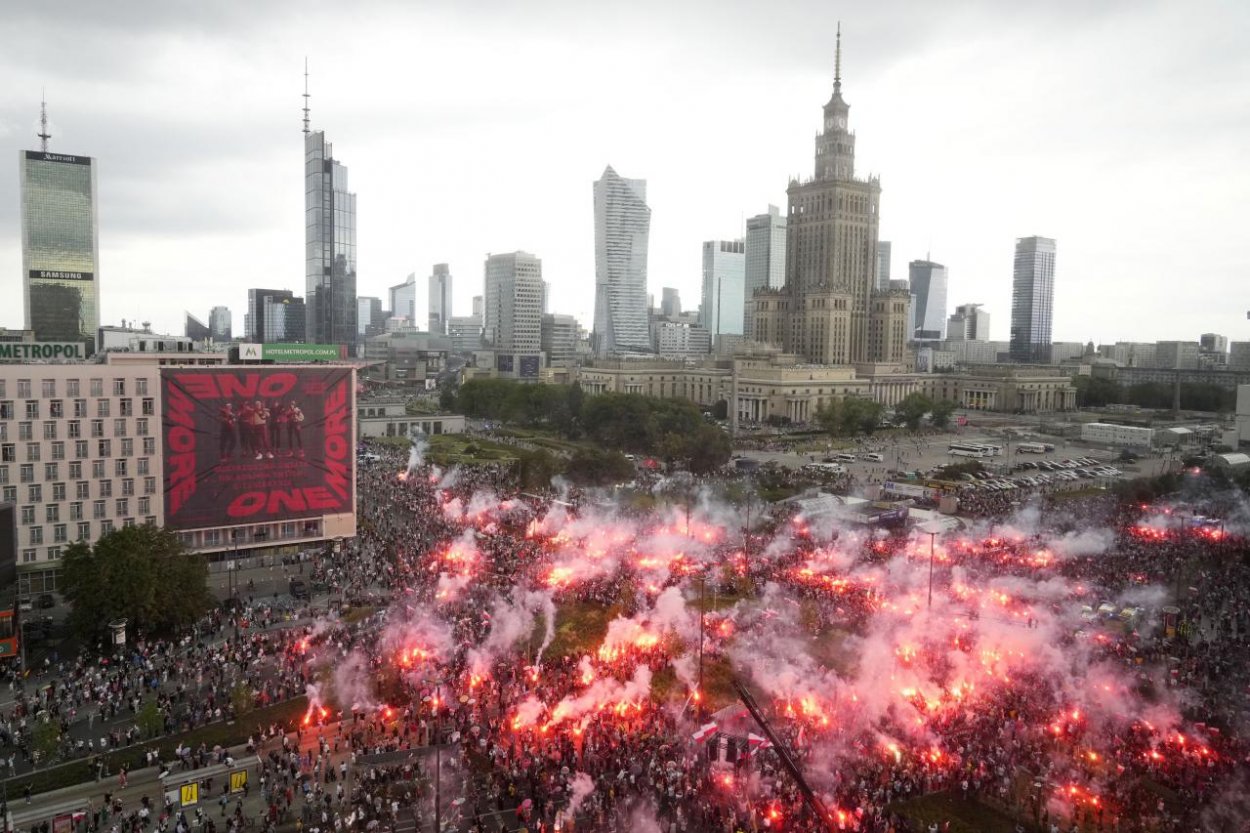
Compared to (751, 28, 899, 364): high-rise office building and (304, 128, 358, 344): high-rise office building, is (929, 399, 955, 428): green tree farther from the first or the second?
Answer: (304, 128, 358, 344): high-rise office building

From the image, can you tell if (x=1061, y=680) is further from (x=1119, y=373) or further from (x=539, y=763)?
(x=1119, y=373)

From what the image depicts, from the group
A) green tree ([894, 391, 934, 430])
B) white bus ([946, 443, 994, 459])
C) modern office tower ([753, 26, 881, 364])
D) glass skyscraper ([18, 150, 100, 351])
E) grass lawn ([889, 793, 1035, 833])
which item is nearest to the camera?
grass lawn ([889, 793, 1035, 833])

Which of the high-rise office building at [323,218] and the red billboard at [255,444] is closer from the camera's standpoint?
the red billboard at [255,444]

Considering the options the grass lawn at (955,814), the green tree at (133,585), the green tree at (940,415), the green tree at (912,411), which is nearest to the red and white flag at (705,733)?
the grass lawn at (955,814)

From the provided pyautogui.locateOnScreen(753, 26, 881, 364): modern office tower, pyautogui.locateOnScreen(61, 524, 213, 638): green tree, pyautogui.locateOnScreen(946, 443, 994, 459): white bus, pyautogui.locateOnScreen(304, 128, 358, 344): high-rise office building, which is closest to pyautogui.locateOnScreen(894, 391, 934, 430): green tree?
pyautogui.locateOnScreen(946, 443, 994, 459): white bus

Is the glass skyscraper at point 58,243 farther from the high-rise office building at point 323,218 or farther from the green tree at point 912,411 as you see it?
the green tree at point 912,411

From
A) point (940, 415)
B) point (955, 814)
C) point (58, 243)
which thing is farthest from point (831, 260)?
point (955, 814)
